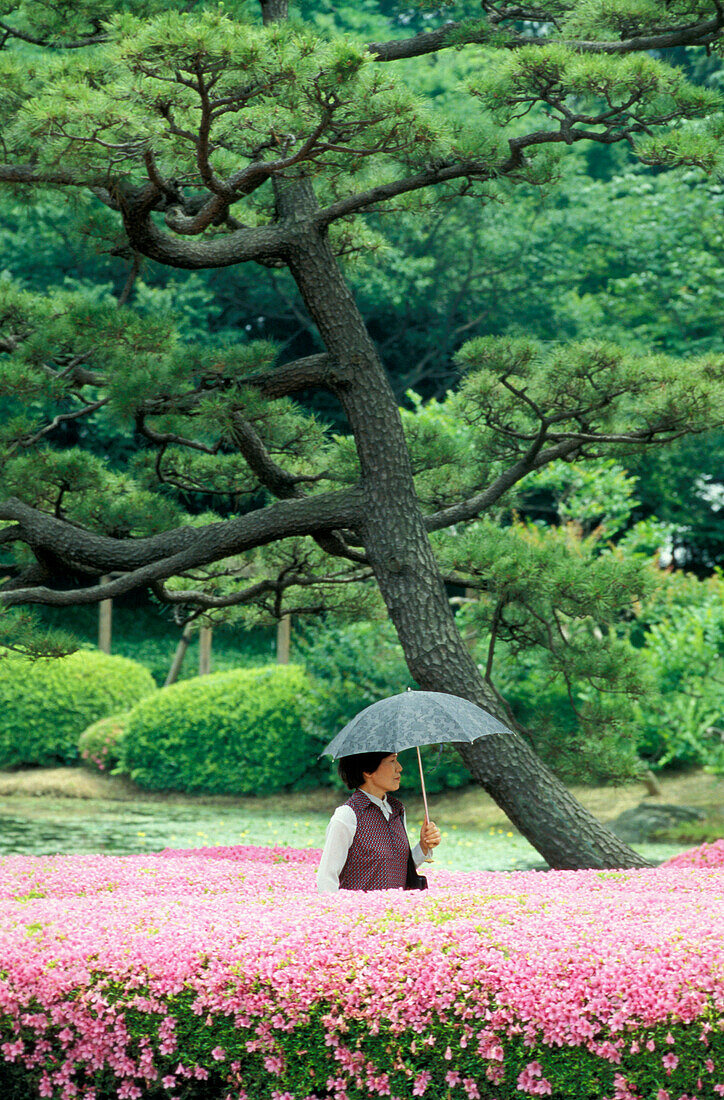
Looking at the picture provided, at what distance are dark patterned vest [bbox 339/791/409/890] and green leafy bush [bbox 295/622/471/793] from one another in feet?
27.7

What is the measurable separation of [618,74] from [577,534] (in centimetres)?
882

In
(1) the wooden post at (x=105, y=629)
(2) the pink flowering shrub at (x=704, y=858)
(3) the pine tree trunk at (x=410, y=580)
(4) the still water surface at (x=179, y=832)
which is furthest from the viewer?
(1) the wooden post at (x=105, y=629)

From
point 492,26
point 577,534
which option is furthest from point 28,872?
point 577,534

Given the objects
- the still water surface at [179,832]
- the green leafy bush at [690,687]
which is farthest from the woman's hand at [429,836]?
the green leafy bush at [690,687]

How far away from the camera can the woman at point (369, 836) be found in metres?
3.46

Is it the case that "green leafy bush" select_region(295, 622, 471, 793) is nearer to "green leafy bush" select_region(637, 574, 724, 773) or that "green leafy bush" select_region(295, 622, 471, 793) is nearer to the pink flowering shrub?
"green leafy bush" select_region(637, 574, 724, 773)

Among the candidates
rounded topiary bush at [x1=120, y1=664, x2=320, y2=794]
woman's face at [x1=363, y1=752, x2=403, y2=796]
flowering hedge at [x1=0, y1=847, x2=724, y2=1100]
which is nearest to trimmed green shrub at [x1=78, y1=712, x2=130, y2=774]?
rounded topiary bush at [x1=120, y1=664, x2=320, y2=794]

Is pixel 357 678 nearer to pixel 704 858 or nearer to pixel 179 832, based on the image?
pixel 179 832

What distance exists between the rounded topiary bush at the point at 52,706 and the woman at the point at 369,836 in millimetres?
10768

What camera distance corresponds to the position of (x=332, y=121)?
4477 mm

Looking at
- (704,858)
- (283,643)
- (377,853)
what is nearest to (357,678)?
(283,643)

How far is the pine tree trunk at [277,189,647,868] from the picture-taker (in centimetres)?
531

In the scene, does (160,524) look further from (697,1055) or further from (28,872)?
(697,1055)

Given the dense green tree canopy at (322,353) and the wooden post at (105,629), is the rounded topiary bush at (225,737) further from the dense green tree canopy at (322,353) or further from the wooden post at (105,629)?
the dense green tree canopy at (322,353)
